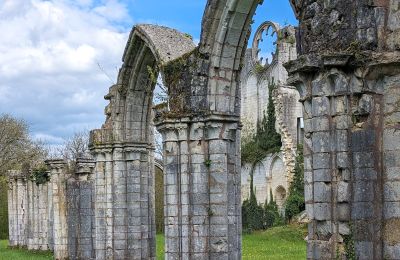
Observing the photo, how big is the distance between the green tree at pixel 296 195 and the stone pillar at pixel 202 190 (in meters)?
20.4

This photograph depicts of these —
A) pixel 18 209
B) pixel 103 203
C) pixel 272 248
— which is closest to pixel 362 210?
pixel 103 203

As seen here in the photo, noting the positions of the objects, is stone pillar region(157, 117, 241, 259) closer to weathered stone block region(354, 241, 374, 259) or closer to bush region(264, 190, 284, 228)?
weathered stone block region(354, 241, 374, 259)

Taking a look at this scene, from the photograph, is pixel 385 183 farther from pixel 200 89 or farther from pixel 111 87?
pixel 111 87

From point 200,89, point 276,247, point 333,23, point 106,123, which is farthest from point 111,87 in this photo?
point 276,247

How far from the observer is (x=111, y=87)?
15.2 metres

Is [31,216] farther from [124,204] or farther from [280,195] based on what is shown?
[124,204]

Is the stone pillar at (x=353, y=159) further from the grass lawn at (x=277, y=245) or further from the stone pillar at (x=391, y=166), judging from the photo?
the grass lawn at (x=277, y=245)

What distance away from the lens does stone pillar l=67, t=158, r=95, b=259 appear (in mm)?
16438

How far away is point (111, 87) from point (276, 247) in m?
10.6

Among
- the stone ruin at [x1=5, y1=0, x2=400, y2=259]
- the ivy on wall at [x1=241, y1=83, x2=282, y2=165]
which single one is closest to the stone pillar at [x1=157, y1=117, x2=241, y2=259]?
the stone ruin at [x1=5, y1=0, x2=400, y2=259]

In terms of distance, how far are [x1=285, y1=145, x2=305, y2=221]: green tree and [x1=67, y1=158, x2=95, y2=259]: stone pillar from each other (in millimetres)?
16123

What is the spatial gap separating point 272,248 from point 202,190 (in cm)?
1256

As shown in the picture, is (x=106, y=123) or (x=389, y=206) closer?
(x=389, y=206)

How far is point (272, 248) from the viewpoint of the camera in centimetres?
2278
